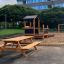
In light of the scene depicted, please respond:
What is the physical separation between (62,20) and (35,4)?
144ft

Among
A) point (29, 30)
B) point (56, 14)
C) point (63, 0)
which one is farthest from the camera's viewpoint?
point (63, 0)

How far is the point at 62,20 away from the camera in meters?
36.0

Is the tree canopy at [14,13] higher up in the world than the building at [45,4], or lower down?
lower down

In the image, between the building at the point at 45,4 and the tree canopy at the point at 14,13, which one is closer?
the tree canopy at the point at 14,13

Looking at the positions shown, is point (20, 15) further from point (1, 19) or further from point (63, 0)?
point (63, 0)

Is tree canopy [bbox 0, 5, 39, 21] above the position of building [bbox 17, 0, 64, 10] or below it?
below

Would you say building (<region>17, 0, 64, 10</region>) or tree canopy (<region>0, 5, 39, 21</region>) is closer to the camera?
tree canopy (<region>0, 5, 39, 21</region>)

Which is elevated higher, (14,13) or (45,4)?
(45,4)

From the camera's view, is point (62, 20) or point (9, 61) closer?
point (9, 61)

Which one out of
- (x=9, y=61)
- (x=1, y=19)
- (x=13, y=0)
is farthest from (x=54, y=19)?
(x=13, y=0)

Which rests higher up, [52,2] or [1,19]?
[52,2]

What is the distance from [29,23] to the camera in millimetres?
24938

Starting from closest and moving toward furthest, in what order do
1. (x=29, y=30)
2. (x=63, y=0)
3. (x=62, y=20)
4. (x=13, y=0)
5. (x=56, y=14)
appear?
(x=29, y=30), (x=62, y=20), (x=56, y=14), (x=13, y=0), (x=63, y=0)

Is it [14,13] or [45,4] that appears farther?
[45,4]
